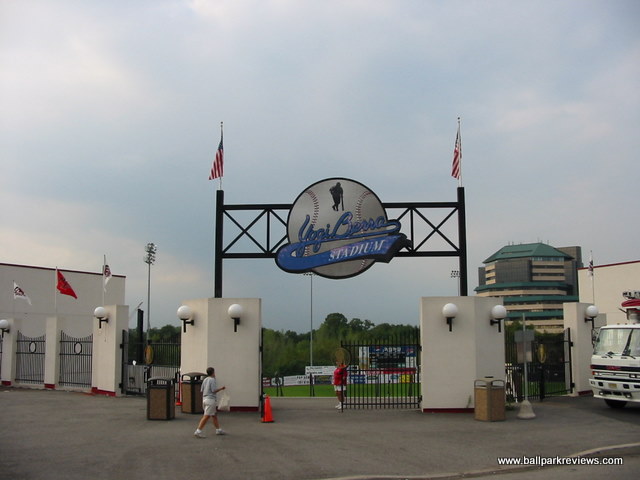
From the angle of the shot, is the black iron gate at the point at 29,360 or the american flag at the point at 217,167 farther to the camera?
the black iron gate at the point at 29,360

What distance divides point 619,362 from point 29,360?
2284cm

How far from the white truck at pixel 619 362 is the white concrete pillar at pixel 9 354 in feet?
74.2

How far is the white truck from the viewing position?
689 inches

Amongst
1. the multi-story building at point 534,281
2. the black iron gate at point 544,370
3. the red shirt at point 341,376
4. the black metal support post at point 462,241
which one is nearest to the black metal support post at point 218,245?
the red shirt at point 341,376

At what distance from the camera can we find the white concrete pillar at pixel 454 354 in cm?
1831

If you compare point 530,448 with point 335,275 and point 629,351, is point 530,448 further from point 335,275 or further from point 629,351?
point 335,275

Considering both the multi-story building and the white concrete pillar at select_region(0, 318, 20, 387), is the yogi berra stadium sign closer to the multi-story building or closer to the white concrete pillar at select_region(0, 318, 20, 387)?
the white concrete pillar at select_region(0, 318, 20, 387)

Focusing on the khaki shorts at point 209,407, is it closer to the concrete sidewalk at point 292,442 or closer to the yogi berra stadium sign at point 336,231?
the concrete sidewalk at point 292,442

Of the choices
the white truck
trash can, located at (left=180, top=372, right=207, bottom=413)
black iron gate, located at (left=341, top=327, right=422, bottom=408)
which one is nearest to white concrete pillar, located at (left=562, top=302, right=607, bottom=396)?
the white truck

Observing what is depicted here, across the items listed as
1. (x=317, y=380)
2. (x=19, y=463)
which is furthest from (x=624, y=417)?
(x=317, y=380)

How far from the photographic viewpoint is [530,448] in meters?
13.1

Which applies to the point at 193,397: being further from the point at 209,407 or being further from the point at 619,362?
the point at 619,362

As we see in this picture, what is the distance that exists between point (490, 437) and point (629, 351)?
604cm

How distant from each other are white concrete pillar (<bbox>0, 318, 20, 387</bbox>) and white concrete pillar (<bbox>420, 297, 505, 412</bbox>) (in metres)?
18.2
